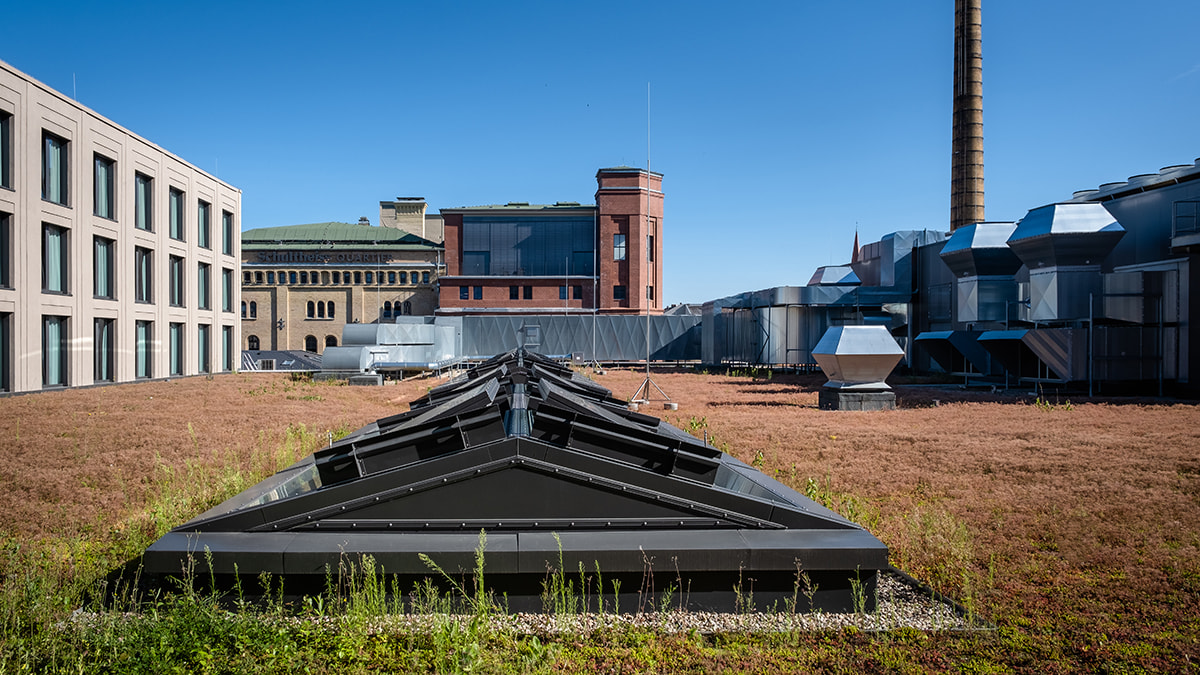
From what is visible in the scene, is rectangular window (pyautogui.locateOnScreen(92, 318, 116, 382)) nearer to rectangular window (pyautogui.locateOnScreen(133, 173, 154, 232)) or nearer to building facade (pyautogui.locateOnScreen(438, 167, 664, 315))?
rectangular window (pyautogui.locateOnScreen(133, 173, 154, 232))

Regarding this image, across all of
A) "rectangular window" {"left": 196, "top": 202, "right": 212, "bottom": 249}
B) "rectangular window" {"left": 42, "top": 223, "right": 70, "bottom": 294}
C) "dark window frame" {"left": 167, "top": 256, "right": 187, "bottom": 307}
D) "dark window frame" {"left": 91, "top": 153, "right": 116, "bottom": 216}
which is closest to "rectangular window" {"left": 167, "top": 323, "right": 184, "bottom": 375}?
"dark window frame" {"left": 167, "top": 256, "right": 187, "bottom": 307}

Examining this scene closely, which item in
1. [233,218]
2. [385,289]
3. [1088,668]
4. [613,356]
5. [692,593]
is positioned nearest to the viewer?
[1088,668]

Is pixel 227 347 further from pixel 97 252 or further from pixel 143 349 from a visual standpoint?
pixel 97 252

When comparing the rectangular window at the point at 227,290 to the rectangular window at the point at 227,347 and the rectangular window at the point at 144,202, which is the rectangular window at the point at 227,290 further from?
the rectangular window at the point at 144,202

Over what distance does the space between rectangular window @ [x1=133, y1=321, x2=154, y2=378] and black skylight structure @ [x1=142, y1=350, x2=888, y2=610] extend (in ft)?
91.9

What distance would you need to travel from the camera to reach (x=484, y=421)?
210 inches

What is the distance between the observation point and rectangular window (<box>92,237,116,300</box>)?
87.2 feet

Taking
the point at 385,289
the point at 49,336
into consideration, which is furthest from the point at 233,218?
the point at 385,289

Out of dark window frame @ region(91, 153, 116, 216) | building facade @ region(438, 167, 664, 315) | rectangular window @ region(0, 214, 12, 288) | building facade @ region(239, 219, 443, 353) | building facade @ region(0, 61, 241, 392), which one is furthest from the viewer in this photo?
building facade @ region(239, 219, 443, 353)

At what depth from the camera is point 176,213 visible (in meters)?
32.7

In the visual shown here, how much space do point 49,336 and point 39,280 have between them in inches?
79.2

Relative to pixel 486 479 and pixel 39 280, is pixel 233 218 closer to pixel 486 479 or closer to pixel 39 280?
pixel 39 280

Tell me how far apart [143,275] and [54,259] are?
577 centimetres

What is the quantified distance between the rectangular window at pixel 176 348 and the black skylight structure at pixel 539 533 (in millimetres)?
30965
